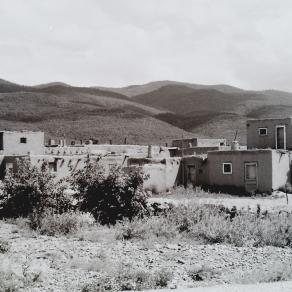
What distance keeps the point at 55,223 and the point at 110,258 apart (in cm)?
444

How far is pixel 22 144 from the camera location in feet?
135

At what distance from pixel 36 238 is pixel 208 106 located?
358 ft

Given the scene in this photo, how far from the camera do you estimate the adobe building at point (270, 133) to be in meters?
32.7

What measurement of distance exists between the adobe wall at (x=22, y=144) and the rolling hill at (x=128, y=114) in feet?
81.8

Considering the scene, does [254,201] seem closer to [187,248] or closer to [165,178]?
[165,178]

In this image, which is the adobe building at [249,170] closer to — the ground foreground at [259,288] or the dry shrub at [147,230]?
the dry shrub at [147,230]

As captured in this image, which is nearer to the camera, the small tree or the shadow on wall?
the small tree

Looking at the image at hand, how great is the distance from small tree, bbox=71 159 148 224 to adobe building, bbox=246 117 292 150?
1667 centimetres

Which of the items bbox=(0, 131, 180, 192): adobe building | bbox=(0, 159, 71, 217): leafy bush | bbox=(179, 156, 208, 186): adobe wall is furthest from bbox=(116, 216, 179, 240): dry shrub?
bbox=(179, 156, 208, 186): adobe wall

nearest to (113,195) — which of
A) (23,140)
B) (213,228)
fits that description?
(213,228)

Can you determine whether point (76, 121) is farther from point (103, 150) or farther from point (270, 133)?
point (270, 133)

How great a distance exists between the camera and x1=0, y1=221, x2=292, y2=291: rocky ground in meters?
10.9

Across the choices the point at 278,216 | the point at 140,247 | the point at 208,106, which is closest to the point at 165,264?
the point at 140,247

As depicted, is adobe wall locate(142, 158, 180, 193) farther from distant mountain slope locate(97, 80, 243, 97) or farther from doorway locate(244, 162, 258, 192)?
distant mountain slope locate(97, 80, 243, 97)
